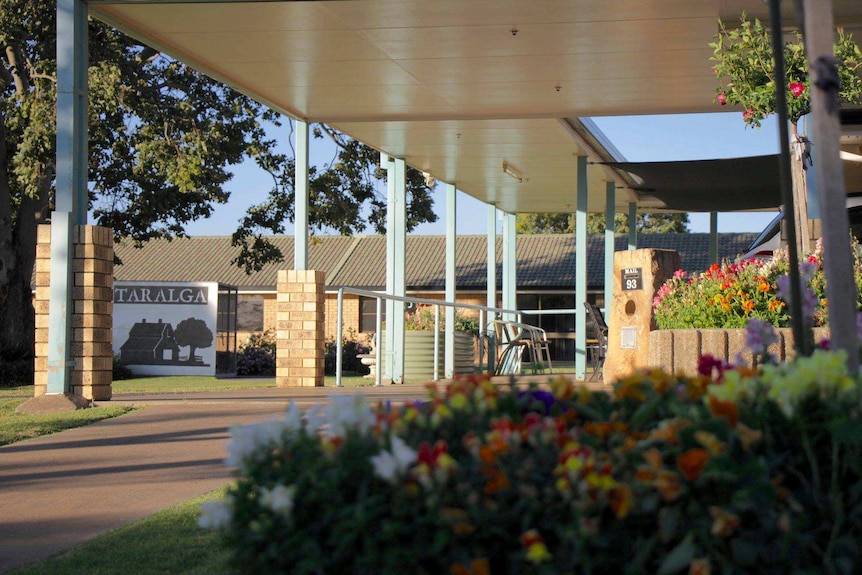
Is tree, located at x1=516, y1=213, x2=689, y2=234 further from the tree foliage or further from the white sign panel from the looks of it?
the tree foliage

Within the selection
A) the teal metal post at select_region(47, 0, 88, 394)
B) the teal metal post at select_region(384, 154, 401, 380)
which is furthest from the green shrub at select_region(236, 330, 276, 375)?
the teal metal post at select_region(47, 0, 88, 394)

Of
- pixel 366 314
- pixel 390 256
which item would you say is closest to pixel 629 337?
pixel 390 256

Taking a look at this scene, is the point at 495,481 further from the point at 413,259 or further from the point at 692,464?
the point at 413,259

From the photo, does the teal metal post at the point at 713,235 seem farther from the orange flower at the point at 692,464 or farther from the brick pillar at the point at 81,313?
the orange flower at the point at 692,464

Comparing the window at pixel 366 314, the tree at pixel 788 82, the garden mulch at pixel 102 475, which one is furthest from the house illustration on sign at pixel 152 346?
the tree at pixel 788 82

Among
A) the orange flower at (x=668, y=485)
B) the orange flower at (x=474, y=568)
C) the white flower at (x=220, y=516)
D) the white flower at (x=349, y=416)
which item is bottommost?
the orange flower at (x=474, y=568)

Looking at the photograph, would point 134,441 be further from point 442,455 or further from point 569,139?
point 569,139

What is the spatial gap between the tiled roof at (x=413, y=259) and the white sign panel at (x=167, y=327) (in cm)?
1027

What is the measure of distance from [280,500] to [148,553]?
6.64 feet

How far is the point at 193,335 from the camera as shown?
67.3 ft

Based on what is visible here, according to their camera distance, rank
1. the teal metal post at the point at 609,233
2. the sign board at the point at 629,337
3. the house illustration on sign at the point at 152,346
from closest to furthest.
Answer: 1. the sign board at the point at 629,337
2. the teal metal post at the point at 609,233
3. the house illustration on sign at the point at 152,346

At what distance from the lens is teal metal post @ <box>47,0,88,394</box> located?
8.59 m

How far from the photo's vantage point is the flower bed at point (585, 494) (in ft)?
6.18

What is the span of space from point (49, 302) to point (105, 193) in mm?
11080
